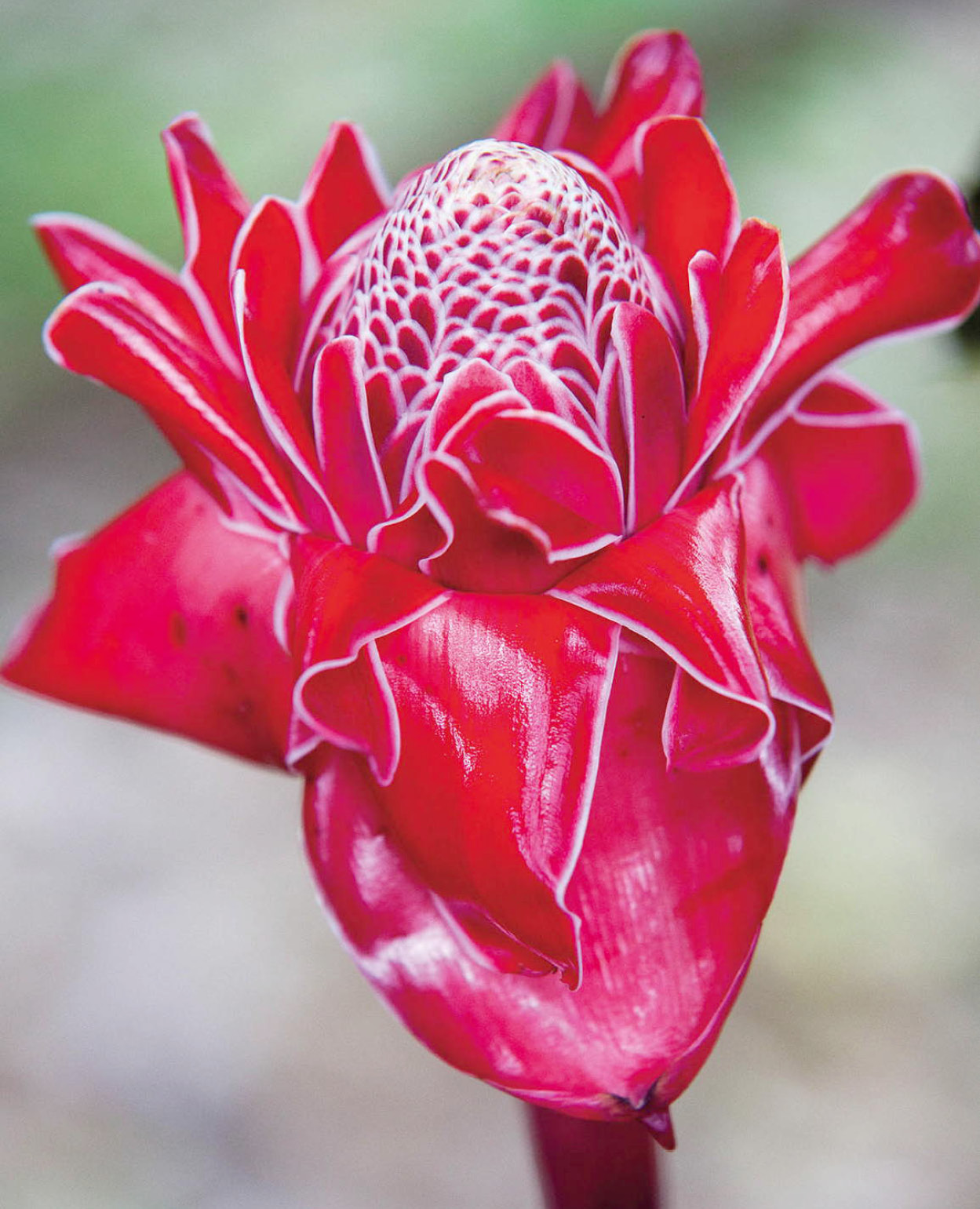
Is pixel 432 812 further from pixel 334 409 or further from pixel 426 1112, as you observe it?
pixel 426 1112

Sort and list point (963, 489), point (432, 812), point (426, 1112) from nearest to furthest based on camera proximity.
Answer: point (432, 812) → point (426, 1112) → point (963, 489)

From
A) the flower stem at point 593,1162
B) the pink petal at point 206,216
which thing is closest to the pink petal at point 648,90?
the pink petal at point 206,216

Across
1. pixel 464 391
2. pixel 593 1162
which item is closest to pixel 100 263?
pixel 464 391

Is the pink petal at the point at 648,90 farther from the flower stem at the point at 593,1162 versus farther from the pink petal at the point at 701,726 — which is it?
the flower stem at the point at 593,1162

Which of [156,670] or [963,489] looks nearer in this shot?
[156,670]

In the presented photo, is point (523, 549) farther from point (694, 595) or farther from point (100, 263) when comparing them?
point (100, 263)

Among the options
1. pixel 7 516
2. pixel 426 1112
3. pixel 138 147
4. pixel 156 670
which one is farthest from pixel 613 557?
pixel 138 147
